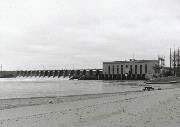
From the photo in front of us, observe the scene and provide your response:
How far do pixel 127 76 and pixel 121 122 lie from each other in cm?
13425

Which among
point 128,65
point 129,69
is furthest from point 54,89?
point 128,65

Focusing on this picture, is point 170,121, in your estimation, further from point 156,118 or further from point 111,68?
point 111,68

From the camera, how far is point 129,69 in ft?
509

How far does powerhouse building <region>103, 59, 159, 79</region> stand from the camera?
5738 inches

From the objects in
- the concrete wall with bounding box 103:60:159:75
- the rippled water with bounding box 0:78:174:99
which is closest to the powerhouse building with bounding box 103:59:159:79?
the concrete wall with bounding box 103:60:159:75

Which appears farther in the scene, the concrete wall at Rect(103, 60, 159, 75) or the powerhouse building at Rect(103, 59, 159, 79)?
the concrete wall at Rect(103, 60, 159, 75)

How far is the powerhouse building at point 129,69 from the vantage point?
14575 cm

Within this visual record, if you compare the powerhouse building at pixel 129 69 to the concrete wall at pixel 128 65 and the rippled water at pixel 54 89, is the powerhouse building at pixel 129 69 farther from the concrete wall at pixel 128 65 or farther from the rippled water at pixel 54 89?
the rippled water at pixel 54 89

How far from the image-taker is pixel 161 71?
136m

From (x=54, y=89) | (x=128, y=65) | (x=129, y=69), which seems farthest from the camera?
(x=128, y=65)

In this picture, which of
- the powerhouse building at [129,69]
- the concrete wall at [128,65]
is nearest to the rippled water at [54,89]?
the powerhouse building at [129,69]

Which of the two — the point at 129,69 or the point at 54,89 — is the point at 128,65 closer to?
the point at 129,69

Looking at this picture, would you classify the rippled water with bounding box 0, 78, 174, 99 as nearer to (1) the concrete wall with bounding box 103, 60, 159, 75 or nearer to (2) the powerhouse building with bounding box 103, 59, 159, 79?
(2) the powerhouse building with bounding box 103, 59, 159, 79

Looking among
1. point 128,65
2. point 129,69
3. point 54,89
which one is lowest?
point 54,89
